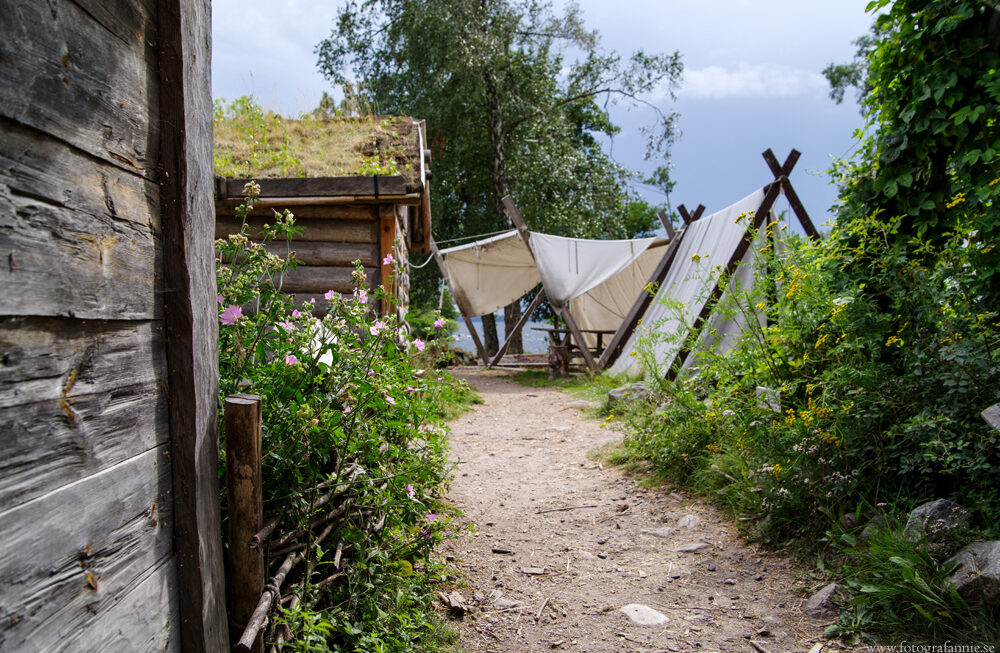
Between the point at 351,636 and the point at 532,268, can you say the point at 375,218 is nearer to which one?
the point at 351,636

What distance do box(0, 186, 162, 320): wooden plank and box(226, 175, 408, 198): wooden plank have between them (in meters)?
4.00

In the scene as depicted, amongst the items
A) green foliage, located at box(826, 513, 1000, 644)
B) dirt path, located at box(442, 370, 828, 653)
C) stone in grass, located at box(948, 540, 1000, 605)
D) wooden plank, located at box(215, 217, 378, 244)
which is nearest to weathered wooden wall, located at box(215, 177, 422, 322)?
wooden plank, located at box(215, 217, 378, 244)

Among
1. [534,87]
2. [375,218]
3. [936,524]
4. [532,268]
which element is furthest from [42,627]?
[534,87]

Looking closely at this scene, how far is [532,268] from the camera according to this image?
11.9 meters

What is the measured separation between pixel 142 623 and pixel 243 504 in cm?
47

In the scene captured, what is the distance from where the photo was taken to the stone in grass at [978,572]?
198 centimetres

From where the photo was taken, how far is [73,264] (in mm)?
1062

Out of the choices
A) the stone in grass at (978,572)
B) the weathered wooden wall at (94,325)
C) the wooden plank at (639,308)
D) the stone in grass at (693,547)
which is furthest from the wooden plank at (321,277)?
the stone in grass at (978,572)

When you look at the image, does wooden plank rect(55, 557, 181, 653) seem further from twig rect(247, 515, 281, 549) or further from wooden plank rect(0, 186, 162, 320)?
wooden plank rect(0, 186, 162, 320)

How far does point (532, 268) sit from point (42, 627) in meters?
11.1

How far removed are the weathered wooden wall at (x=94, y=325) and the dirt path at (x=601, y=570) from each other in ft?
4.80

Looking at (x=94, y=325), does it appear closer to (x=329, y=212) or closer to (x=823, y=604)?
(x=823, y=604)

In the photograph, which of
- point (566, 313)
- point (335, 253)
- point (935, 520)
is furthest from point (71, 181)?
point (566, 313)

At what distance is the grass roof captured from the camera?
5867 millimetres
